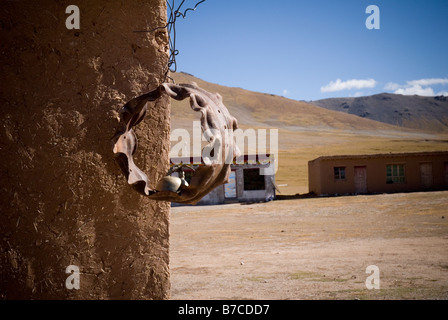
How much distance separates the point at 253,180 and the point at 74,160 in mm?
21305

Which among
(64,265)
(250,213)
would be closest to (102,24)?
(64,265)

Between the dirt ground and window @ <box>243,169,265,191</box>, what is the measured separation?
17.6 ft

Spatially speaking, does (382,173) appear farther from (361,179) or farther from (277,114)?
(277,114)

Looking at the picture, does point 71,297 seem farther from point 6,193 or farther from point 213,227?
point 213,227

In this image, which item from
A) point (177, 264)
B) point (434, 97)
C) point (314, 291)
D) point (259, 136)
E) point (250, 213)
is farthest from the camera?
point (434, 97)

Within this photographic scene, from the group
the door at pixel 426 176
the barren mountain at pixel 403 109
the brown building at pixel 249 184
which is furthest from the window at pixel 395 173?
the barren mountain at pixel 403 109

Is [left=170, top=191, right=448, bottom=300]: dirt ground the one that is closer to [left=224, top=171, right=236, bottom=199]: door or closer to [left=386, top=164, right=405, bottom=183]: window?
[left=224, top=171, right=236, bottom=199]: door

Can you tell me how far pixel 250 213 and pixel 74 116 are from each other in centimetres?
1596

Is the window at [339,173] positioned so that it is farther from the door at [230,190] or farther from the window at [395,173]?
the door at [230,190]

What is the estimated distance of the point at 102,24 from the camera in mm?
2936

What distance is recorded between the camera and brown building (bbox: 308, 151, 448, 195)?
79.7ft

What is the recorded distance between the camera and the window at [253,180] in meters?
23.7

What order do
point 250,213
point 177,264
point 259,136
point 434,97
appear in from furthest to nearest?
point 434,97 → point 259,136 → point 250,213 → point 177,264

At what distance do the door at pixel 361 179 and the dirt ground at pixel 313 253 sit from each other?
5.84 metres
